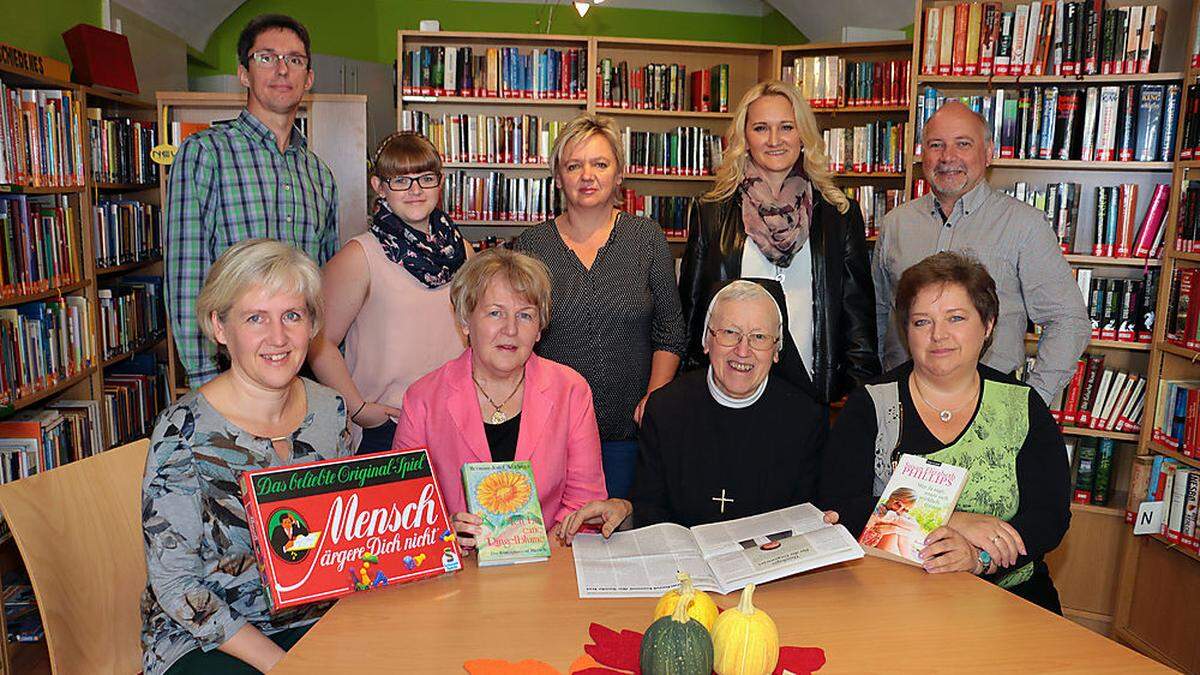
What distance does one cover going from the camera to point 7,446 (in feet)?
11.3

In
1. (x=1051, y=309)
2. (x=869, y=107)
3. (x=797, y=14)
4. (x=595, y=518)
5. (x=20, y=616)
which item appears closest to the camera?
(x=595, y=518)

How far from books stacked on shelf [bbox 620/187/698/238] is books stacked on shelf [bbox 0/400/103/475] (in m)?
3.51

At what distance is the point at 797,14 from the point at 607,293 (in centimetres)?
577

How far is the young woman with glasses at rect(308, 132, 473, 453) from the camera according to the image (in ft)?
8.77

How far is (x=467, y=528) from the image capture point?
1.93 meters

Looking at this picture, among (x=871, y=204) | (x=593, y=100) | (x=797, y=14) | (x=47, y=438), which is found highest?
(x=797, y=14)

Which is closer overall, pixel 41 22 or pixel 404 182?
pixel 404 182

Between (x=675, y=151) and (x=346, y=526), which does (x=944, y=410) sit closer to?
(x=346, y=526)

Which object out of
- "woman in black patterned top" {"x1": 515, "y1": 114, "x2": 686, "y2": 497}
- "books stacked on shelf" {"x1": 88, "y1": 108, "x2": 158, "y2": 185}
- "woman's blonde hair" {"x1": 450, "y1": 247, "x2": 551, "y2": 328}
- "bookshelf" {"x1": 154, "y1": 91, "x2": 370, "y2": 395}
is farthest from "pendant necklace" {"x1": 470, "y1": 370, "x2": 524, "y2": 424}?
"books stacked on shelf" {"x1": 88, "y1": 108, "x2": 158, "y2": 185}

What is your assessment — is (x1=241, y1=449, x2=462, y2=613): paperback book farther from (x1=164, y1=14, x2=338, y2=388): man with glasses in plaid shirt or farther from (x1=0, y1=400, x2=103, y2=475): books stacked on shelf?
(x1=0, y1=400, x2=103, y2=475): books stacked on shelf

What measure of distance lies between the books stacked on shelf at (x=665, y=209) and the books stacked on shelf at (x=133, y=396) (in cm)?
315

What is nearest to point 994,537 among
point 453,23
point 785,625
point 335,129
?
point 785,625

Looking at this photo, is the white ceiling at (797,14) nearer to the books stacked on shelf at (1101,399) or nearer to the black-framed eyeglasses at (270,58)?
the books stacked on shelf at (1101,399)

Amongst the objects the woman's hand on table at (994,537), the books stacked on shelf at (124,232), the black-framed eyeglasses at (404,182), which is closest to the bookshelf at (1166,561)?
the woman's hand on table at (994,537)
